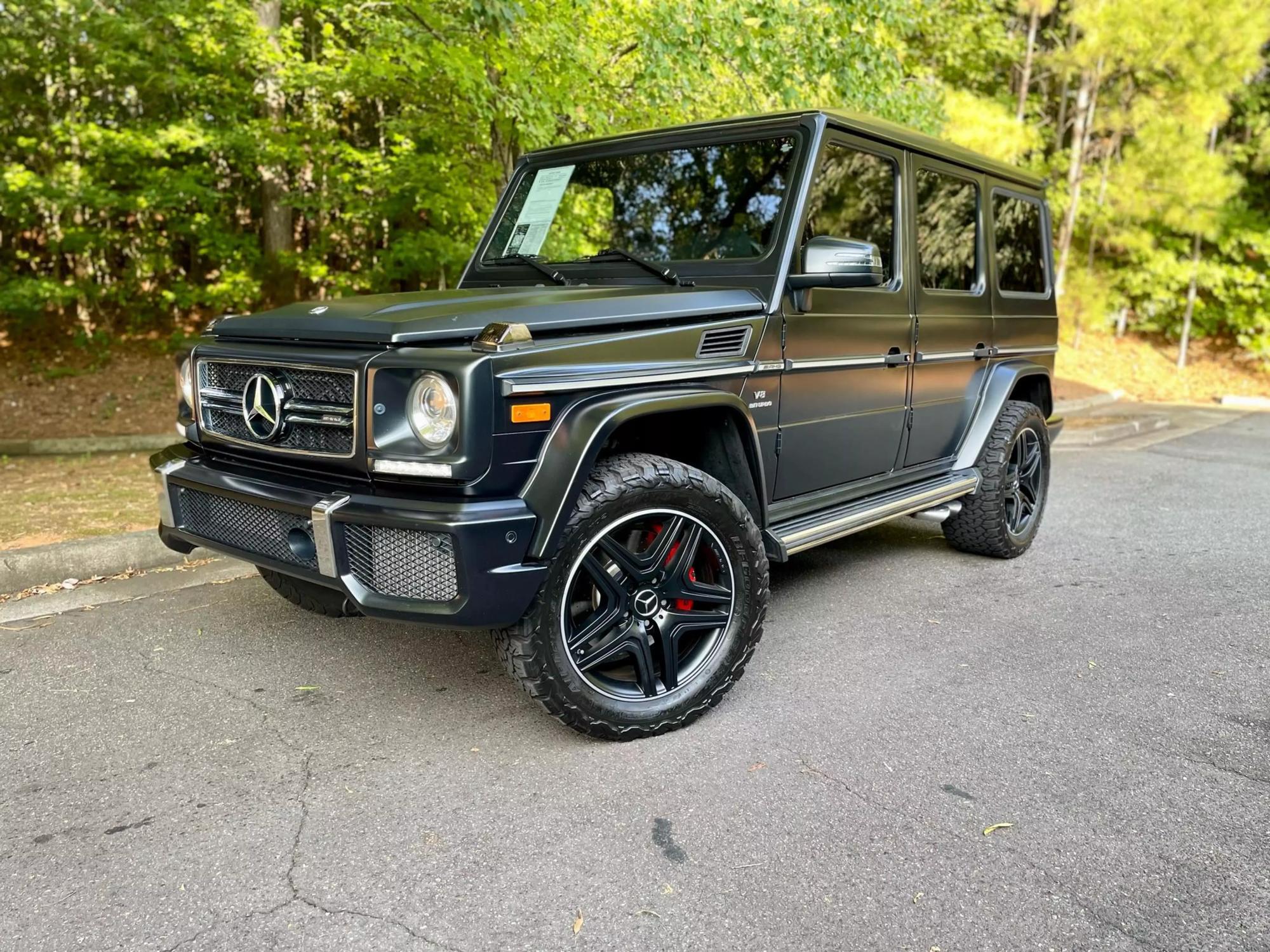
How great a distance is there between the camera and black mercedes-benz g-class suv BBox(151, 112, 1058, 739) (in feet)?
8.61

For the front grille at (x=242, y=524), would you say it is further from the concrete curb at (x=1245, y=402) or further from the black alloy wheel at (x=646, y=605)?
the concrete curb at (x=1245, y=402)

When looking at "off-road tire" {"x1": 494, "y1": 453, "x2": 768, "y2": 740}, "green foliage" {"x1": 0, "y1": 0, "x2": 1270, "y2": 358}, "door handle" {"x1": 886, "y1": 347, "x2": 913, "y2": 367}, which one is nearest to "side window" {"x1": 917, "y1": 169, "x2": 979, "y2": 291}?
"door handle" {"x1": 886, "y1": 347, "x2": 913, "y2": 367}

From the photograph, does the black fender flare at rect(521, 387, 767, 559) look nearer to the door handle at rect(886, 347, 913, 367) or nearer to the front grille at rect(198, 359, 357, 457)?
the front grille at rect(198, 359, 357, 457)

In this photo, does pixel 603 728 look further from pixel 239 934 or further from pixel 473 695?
pixel 239 934

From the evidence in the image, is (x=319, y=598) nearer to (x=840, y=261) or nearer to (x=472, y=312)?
(x=472, y=312)

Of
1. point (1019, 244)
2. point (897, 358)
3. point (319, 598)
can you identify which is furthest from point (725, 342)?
point (1019, 244)

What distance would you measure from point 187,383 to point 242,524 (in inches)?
29.0

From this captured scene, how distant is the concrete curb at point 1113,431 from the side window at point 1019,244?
5.12 meters

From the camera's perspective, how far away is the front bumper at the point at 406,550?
8.32 feet

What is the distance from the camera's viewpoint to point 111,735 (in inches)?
119

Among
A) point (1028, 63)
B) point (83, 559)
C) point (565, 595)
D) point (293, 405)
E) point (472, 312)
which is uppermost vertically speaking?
point (1028, 63)

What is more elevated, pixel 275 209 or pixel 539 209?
pixel 275 209

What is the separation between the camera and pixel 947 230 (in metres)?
4.61

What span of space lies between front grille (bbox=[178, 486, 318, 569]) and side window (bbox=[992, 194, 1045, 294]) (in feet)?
12.9
